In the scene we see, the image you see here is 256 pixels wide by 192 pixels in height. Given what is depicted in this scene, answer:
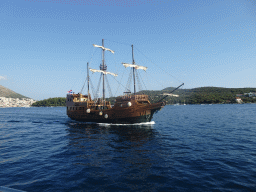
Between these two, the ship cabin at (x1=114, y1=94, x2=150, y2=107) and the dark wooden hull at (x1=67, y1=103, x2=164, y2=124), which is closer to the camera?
the ship cabin at (x1=114, y1=94, x2=150, y2=107)

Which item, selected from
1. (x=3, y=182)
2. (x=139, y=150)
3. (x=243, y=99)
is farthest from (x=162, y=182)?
(x=243, y=99)

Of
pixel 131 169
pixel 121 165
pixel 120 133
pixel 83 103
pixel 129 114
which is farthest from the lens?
pixel 83 103

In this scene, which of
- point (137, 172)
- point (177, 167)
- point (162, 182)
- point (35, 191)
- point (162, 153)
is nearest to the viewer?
point (35, 191)

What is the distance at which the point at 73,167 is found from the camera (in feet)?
32.6

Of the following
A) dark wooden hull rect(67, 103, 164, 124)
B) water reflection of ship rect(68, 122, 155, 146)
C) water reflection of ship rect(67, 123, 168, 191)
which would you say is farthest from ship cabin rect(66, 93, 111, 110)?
water reflection of ship rect(67, 123, 168, 191)

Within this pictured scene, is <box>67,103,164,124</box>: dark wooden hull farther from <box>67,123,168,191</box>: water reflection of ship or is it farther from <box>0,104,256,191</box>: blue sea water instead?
<box>0,104,256,191</box>: blue sea water

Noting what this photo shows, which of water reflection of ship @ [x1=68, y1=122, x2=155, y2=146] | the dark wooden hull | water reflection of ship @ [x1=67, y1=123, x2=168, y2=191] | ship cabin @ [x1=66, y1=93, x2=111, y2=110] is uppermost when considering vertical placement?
ship cabin @ [x1=66, y1=93, x2=111, y2=110]

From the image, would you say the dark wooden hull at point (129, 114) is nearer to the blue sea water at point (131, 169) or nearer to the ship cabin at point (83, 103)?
the ship cabin at point (83, 103)

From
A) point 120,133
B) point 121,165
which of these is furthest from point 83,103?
point 121,165

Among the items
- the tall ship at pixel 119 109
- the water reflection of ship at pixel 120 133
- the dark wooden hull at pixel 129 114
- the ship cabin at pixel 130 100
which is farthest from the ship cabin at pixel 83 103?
the water reflection of ship at pixel 120 133

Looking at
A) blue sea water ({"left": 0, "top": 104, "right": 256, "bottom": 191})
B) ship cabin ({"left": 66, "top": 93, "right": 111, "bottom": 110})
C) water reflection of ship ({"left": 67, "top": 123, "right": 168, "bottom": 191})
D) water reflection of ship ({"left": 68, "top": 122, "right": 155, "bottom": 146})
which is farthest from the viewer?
ship cabin ({"left": 66, "top": 93, "right": 111, "bottom": 110})

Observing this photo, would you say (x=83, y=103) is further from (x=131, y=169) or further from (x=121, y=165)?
(x=131, y=169)

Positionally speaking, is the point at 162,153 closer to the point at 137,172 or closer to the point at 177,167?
the point at 177,167

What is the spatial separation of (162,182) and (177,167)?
247 cm
